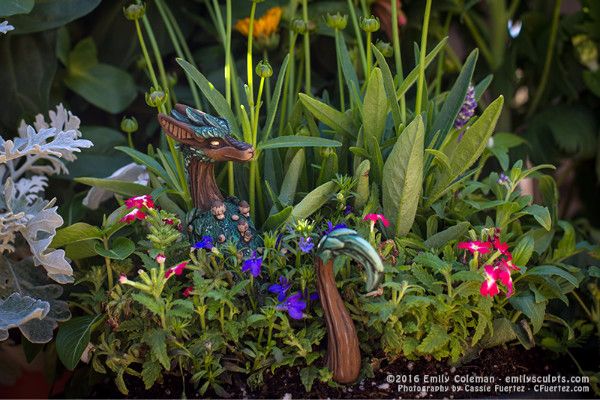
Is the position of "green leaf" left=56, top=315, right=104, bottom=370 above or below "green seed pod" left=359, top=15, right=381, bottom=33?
below

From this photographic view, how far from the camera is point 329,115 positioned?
38.3 inches

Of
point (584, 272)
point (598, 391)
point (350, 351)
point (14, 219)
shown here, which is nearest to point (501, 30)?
point (584, 272)

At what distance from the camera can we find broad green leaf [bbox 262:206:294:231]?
89 centimetres

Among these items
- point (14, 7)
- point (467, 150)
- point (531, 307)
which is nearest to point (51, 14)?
point (14, 7)

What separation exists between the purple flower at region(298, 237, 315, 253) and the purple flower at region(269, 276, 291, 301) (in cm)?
4

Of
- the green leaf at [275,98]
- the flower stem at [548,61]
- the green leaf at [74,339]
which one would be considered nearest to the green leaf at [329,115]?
the green leaf at [275,98]

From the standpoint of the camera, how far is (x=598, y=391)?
0.97 m

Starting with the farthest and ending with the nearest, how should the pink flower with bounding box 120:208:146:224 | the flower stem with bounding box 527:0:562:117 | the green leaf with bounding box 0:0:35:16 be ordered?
the flower stem with bounding box 527:0:562:117
the green leaf with bounding box 0:0:35:16
the pink flower with bounding box 120:208:146:224

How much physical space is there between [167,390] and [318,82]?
606 mm

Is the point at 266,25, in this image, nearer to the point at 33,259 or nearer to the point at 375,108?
the point at 375,108

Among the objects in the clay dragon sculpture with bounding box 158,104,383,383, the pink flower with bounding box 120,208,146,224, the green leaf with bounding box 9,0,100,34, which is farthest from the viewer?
the green leaf with bounding box 9,0,100,34

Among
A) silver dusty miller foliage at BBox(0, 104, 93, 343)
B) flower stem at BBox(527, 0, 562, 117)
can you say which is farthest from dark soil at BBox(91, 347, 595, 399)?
flower stem at BBox(527, 0, 562, 117)

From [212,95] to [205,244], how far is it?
0.18 meters

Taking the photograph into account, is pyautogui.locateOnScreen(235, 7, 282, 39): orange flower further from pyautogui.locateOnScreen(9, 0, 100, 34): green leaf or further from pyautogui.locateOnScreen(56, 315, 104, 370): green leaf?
pyautogui.locateOnScreen(56, 315, 104, 370): green leaf
